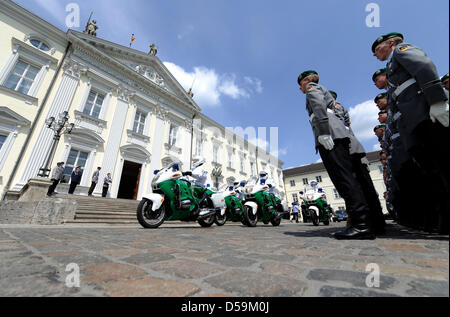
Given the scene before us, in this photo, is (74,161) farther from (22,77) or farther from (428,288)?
(428,288)

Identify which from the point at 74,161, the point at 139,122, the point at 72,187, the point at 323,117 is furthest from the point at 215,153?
the point at 323,117

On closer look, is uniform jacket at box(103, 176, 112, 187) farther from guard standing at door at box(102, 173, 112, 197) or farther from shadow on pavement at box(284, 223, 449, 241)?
shadow on pavement at box(284, 223, 449, 241)

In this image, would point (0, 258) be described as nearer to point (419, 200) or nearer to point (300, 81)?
point (300, 81)

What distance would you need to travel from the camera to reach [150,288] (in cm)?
80

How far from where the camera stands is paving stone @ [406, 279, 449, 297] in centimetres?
66

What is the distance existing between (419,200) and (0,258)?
13.9 ft

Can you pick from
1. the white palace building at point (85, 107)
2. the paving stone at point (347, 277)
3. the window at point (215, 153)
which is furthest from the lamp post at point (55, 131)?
the window at point (215, 153)

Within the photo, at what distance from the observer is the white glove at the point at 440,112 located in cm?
154

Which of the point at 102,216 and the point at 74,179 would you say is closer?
the point at 102,216

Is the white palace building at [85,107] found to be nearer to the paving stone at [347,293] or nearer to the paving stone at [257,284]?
the paving stone at [257,284]

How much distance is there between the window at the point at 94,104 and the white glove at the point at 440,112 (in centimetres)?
1414

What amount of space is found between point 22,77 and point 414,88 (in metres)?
14.8

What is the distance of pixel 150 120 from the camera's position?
14.7m

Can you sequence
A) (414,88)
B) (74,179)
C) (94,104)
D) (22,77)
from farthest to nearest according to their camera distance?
(94,104) → (22,77) → (74,179) → (414,88)
